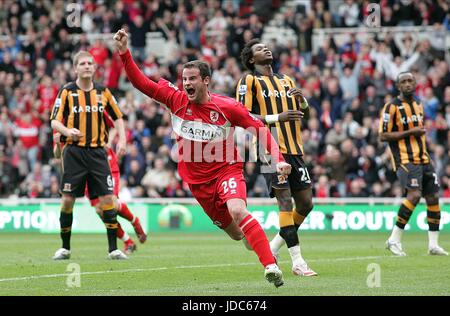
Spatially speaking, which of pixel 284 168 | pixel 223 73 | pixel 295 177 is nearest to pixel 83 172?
pixel 295 177

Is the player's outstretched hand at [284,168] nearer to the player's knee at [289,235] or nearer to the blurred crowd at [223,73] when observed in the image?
the player's knee at [289,235]

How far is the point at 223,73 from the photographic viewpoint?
2478 centimetres

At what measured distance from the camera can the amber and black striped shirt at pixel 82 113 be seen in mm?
13438

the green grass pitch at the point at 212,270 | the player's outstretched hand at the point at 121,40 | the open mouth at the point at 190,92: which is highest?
the player's outstretched hand at the point at 121,40

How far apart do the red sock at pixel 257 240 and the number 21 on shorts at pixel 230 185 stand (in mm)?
339

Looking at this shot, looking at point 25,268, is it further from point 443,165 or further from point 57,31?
point 57,31

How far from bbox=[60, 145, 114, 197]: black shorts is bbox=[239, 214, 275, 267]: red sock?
4523 millimetres

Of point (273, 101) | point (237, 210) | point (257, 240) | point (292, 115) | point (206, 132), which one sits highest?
point (273, 101)

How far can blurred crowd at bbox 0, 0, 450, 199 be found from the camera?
22688 mm

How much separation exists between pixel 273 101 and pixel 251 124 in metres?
1.89

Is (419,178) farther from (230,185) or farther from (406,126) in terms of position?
(230,185)

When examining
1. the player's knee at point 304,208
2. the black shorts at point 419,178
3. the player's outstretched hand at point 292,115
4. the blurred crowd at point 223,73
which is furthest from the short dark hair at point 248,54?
the blurred crowd at point 223,73

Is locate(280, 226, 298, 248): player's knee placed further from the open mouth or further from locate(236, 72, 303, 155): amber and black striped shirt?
the open mouth

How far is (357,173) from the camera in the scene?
22469 mm
